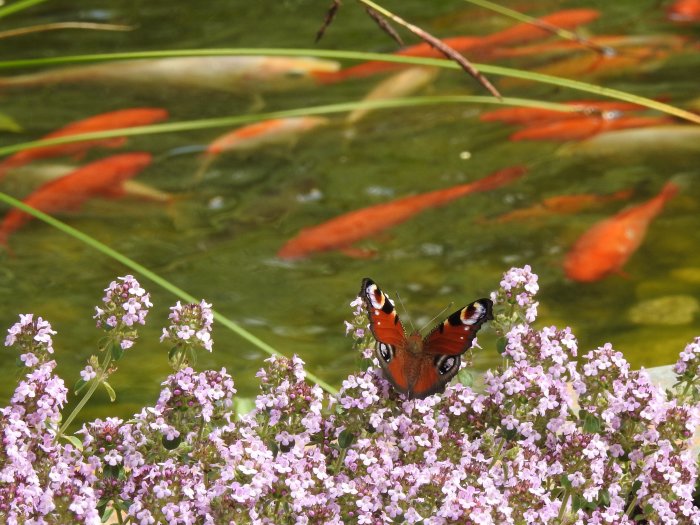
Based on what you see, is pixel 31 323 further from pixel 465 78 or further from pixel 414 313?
pixel 465 78

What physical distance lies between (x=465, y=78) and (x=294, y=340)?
2495 mm

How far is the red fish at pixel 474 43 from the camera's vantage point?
20.0 ft

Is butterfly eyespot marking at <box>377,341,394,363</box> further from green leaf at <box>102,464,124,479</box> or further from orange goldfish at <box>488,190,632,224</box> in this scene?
orange goldfish at <box>488,190,632,224</box>

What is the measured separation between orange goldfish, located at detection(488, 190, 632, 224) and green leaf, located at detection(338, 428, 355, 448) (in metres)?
2.78

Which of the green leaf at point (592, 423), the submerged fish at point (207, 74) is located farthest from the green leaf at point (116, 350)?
the submerged fish at point (207, 74)

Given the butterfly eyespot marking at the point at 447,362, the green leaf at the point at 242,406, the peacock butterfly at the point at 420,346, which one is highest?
the peacock butterfly at the point at 420,346

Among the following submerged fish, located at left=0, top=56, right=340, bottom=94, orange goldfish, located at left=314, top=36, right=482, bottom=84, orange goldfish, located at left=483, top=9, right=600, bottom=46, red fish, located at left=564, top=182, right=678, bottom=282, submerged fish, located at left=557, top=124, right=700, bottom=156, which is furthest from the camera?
orange goldfish, located at left=483, top=9, right=600, bottom=46

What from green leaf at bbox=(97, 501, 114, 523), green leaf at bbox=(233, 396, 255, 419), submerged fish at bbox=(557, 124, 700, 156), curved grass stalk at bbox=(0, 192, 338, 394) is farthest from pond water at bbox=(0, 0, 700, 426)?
green leaf at bbox=(97, 501, 114, 523)

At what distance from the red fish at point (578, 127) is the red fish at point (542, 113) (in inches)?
2.0

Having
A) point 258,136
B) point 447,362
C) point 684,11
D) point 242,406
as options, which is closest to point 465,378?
point 447,362

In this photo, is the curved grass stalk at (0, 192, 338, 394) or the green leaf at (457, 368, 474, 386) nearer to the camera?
the green leaf at (457, 368, 474, 386)

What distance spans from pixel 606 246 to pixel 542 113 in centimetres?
147

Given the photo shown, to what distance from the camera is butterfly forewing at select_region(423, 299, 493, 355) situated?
80.6 inches

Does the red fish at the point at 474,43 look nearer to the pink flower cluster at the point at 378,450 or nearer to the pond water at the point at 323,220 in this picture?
the pond water at the point at 323,220
